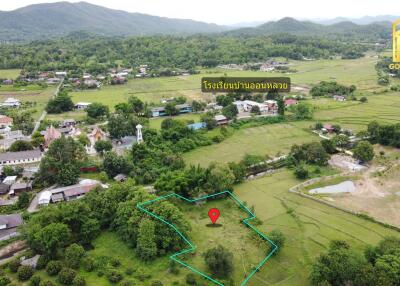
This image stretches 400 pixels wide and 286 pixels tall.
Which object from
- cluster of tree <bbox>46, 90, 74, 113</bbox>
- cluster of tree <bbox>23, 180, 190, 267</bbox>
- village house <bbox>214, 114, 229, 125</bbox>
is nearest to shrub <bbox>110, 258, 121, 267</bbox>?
cluster of tree <bbox>23, 180, 190, 267</bbox>

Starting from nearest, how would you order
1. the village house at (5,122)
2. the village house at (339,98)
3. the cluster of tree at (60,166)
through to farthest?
the cluster of tree at (60,166) < the village house at (5,122) < the village house at (339,98)

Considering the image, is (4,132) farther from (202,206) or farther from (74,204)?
(202,206)

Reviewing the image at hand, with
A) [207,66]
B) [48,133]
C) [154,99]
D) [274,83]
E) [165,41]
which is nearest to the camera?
[48,133]

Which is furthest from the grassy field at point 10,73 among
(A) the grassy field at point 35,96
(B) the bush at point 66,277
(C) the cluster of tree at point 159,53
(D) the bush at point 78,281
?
(D) the bush at point 78,281

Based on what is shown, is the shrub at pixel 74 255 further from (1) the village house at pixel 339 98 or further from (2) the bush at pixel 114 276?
(1) the village house at pixel 339 98

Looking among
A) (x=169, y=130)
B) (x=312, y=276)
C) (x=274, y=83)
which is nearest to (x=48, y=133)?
(x=169, y=130)
